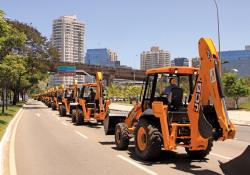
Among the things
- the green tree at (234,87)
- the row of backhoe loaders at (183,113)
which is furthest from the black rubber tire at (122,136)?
the green tree at (234,87)

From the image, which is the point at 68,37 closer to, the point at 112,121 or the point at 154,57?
the point at 154,57

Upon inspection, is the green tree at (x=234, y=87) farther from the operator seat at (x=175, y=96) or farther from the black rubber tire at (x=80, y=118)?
the operator seat at (x=175, y=96)

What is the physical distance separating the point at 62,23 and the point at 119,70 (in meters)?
78.2

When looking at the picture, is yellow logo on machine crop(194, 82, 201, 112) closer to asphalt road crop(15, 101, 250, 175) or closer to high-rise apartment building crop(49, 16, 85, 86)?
asphalt road crop(15, 101, 250, 175)

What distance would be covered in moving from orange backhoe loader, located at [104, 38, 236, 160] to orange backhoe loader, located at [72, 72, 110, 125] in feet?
34.6

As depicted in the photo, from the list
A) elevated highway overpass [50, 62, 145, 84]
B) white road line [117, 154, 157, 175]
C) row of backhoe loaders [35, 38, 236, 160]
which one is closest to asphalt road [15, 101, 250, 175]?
white road line [117, 154, 157, 175]

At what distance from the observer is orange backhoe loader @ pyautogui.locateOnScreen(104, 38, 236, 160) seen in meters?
9.70

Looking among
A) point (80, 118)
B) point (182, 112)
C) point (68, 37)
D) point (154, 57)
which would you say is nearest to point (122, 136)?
point (182, 112)

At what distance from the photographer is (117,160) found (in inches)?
471

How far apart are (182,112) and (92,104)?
1464 cm

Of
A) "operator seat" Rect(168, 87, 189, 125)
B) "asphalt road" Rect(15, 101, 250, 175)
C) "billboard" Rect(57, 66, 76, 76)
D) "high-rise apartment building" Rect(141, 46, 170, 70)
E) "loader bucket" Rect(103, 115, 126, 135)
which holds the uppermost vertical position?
"high-rise apartment building" Rect(141, 46, 170, 70)

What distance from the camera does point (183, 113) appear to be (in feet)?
37.4

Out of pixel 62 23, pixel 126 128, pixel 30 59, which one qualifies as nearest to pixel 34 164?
pixel 126 128

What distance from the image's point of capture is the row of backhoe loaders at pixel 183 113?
9695mm
